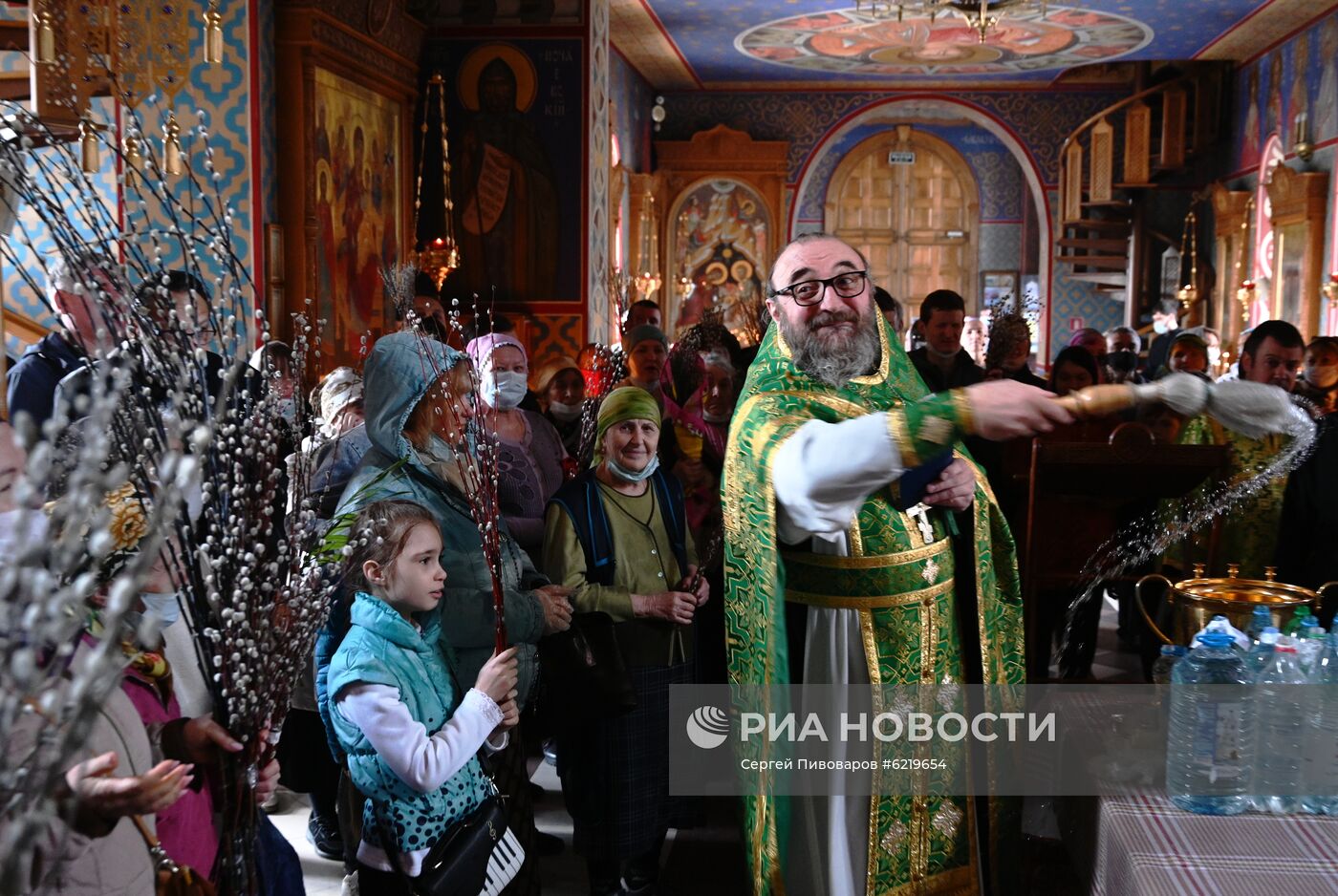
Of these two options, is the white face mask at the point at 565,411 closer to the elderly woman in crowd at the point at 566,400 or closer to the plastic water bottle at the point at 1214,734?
the elderly woman in crowd at the point at 566,400

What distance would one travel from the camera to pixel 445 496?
9.41 feet

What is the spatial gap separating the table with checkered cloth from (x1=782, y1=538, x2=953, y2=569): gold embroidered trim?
71 centimetres

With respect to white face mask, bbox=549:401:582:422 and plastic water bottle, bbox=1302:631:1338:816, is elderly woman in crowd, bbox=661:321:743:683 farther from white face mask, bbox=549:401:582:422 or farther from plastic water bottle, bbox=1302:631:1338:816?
plastic water bottle, bbox=1302:631:1338:816

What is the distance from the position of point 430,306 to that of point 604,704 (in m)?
3.02

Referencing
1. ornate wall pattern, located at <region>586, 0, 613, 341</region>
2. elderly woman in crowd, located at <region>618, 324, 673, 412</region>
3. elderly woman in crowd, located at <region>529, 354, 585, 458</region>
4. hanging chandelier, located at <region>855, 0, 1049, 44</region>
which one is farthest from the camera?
hanging chandelier, located at <region>855, 0, 1049, 44</region>

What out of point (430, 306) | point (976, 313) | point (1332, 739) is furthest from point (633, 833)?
point (976, 313)

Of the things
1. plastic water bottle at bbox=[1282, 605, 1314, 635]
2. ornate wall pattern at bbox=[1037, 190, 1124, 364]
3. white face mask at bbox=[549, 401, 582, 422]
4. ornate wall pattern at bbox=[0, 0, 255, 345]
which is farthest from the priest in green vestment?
ornate wall pattern at bbox=[1037, 190, 1124, 364]

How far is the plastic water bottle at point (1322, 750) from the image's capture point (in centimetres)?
209

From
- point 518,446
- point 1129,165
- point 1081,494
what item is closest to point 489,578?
point 518,446

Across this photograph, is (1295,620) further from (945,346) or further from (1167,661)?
(945,346)

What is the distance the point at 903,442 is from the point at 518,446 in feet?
7.72

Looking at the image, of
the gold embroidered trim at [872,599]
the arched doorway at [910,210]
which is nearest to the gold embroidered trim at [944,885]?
the gold embroidered trim at [872,599]

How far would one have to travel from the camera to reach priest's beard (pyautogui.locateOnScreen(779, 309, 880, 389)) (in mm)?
2818

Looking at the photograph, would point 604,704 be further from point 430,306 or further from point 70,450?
point 430,306
